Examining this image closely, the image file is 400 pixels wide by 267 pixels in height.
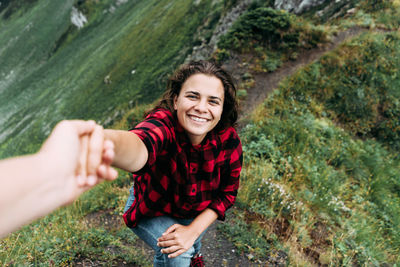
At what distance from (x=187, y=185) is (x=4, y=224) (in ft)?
4.08

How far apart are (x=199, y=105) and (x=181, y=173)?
0.51 metres

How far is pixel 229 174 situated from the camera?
2066mm

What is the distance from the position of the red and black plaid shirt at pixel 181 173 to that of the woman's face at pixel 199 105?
0.08 m

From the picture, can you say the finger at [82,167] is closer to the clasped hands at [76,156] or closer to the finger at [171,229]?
the clasped hands at [76,156]

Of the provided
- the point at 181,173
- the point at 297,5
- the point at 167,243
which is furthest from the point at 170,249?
the point at 297,5

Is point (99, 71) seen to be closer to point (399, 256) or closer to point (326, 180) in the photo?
point (326, 180)

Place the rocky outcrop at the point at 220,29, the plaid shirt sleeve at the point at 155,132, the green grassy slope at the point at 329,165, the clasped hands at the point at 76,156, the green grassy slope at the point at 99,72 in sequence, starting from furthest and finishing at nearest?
the green grassy slope at the point at 99,72
the rocky outcrop at the point at 220,29
the green grassy slope at the point at 329,165
the plaid shirt sleeve at the point at 155,132
the clasped hands at the point at 76,156

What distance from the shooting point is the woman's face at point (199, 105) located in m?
1.68

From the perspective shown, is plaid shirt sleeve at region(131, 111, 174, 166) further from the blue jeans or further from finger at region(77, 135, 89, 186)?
the blue jeans

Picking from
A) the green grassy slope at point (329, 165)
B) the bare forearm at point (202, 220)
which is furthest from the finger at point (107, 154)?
the green grassy slope at point (329, 165)

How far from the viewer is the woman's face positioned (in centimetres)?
168

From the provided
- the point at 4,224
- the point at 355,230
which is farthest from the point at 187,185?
the point at 355,230

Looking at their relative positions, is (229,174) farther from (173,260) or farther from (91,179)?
(91,179)

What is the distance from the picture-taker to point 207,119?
1.73 meters
